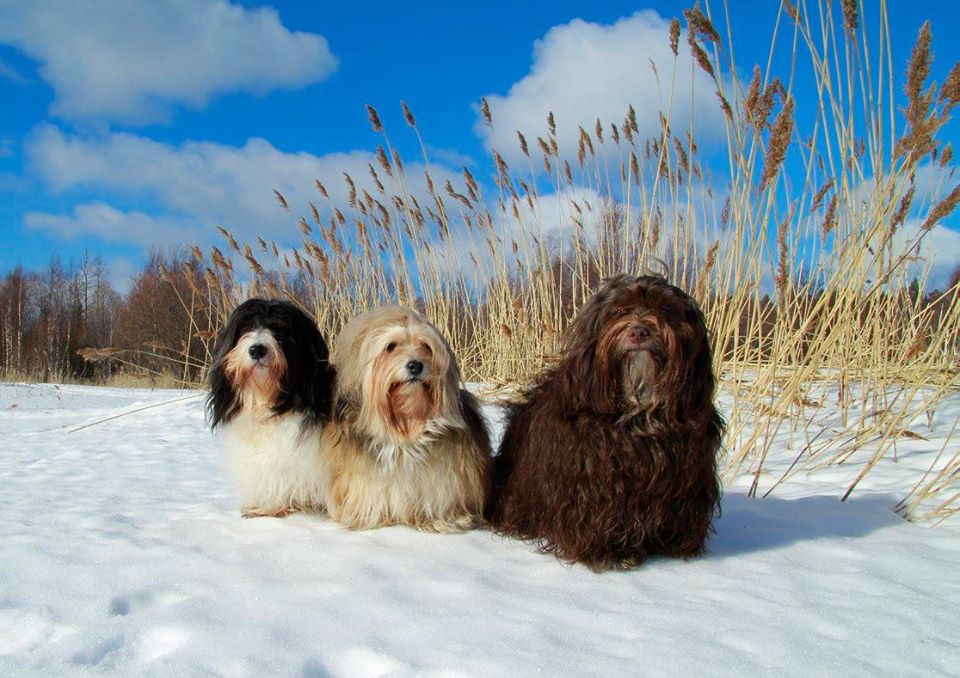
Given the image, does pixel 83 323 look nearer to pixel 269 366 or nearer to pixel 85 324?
pixel 85 324

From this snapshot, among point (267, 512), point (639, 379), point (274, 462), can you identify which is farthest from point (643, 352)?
point (267, 512)

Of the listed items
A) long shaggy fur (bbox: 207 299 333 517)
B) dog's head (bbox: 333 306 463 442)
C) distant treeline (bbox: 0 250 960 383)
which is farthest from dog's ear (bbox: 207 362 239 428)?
distant treeline (bbox: 0 250 960 383)

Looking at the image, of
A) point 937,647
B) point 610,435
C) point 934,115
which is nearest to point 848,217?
point 934,115

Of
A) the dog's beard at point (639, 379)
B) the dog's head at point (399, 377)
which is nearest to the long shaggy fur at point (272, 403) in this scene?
the dog's head at point (399, 377)

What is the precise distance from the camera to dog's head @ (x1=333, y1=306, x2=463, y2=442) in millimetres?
3256

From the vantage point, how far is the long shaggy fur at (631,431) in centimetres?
270

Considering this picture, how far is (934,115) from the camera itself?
10.1 ft

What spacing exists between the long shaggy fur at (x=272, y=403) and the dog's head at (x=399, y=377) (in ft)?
1.03

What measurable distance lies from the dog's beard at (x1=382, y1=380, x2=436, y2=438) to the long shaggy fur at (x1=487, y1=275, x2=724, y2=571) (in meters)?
0.61

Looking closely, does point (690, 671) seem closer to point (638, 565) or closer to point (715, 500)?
point (638, 565)

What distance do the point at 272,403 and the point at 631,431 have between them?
1.84 metres

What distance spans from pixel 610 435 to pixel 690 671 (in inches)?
38.5

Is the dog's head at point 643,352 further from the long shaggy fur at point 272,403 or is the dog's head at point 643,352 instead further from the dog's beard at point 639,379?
the long shaggy fur at point 272,403

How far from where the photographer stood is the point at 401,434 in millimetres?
3324
